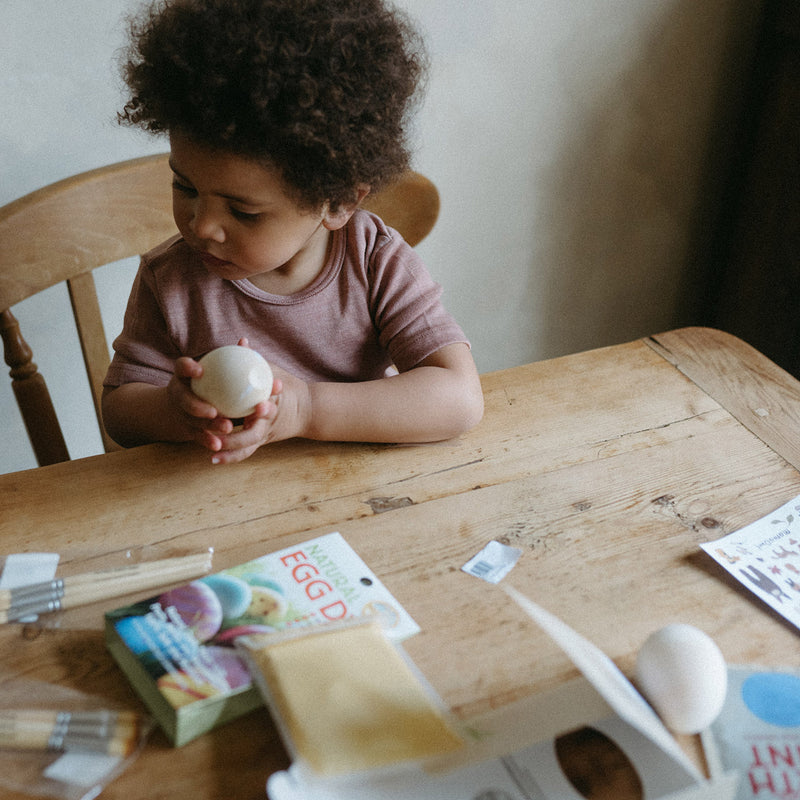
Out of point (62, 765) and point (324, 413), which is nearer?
point (62, 765)

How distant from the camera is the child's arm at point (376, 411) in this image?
71 cm

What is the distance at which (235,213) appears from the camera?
2.31 feet

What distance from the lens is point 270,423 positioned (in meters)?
0.69

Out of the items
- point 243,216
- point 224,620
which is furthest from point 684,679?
point 243,216

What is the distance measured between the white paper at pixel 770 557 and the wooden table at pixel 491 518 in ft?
0.04

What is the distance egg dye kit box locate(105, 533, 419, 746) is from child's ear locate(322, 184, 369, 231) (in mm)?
333

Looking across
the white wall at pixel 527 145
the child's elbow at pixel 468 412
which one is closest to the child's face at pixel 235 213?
the child's elbow at pixel 468 412

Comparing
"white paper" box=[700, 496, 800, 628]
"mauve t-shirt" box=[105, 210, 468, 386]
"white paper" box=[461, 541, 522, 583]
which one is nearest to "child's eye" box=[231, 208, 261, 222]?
"mauve t-shirt" box=[105, 210, 468, 386]

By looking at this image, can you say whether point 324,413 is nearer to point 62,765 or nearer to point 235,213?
point 235,213

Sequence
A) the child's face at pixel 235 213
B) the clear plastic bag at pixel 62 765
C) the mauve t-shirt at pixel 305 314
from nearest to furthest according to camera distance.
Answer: the clear plastic bag at pixel 62 765 → the child's face at pixel 235 213 → the mauve t-shirt at pixel 305 314

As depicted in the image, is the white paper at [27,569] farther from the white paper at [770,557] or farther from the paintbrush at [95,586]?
the white paper at [770,557]

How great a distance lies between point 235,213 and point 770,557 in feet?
1.78

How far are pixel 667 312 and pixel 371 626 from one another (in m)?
1.47

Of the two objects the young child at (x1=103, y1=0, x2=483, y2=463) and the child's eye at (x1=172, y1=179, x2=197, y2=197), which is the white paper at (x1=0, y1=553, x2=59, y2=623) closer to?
the young child at (x1=103, y1=0, x2=483, y2=463)
